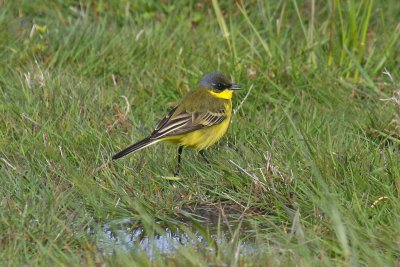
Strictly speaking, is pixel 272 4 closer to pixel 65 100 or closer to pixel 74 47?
pixel 74 47

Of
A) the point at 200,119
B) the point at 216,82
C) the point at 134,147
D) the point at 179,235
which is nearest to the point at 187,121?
the point at 200,119

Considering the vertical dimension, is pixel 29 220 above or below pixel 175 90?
above

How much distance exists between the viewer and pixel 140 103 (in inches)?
295

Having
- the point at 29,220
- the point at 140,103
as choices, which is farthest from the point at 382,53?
the point at 29,220

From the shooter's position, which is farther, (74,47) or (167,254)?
(74,47)

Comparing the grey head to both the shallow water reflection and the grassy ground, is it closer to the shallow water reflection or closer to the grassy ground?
the grassy ground

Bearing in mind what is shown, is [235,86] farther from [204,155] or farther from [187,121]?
[204,155]

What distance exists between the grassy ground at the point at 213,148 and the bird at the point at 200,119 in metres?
0.12

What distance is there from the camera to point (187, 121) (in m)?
6.62

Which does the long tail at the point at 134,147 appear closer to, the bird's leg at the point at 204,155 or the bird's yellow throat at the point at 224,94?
the bird's leg at the point at 204,155

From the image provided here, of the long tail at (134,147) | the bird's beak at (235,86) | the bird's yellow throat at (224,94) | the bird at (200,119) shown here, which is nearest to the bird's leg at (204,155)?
the bird at (200,119)

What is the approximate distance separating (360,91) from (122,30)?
226 cm

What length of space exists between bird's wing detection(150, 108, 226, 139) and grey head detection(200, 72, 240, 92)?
380mm

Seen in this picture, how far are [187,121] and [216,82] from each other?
22.5 inches
